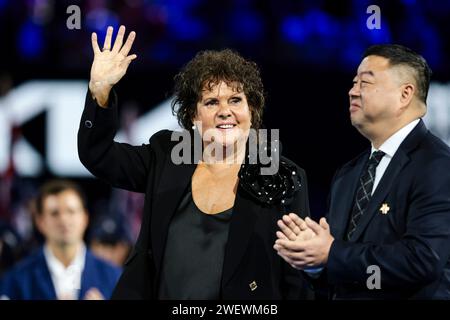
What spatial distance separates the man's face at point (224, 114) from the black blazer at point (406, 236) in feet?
1.72

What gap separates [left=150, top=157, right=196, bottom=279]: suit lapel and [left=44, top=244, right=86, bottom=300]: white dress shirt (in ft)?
5.32

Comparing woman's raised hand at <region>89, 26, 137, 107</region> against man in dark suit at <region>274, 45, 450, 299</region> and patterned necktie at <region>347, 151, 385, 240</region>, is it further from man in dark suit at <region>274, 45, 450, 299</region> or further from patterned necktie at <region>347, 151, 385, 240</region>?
patterned necktie at <region>347, 151, 385, 240</region>

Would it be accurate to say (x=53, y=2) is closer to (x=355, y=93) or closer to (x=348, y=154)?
(x=348, y=154)

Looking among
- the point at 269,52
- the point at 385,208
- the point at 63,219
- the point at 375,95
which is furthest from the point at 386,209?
the point at 269,52

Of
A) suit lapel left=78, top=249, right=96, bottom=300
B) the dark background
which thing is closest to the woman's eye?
suit lapel left=78, top=249, right=96, bottom=300

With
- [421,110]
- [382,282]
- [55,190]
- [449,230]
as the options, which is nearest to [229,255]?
[382,282]

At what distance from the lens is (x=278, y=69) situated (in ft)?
23.5

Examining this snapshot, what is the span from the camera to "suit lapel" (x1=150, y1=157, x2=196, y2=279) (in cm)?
297

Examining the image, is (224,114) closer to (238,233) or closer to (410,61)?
(238,233)

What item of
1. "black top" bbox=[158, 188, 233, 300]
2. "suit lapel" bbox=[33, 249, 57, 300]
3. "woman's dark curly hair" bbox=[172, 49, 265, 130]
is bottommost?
"suit lapel" bbox=[33, 249, 57, 300]

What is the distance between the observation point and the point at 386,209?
302 centimetres

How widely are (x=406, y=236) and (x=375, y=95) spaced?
61cm

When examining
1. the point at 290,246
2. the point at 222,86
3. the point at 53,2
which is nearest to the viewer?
the point at 290,246
